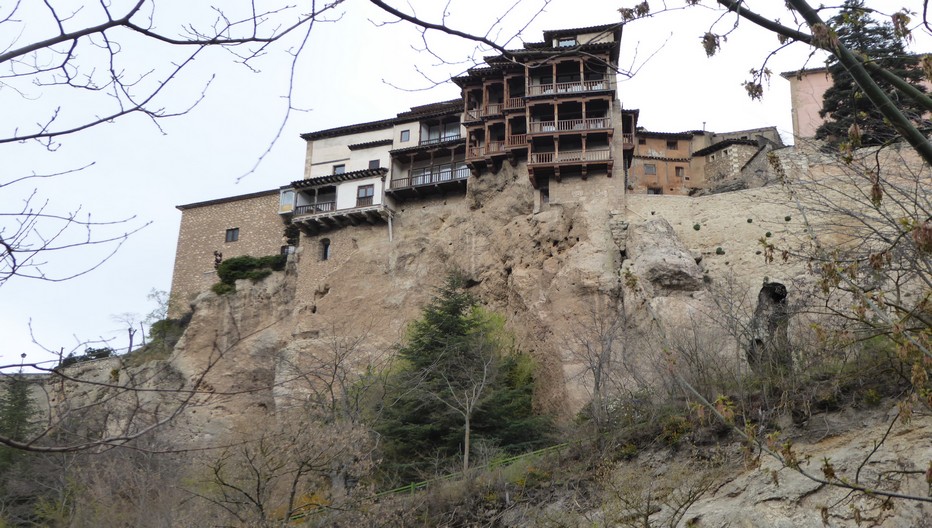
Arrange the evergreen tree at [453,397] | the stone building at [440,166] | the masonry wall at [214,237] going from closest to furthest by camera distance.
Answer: the evergreen tree at [453,397] < the stone building at [440,166] < the masonry wall at [214,237]

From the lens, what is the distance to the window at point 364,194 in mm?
38125

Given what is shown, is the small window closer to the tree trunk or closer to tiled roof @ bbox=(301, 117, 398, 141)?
tiled roof @ bbox=(301, 117, 398, 141)

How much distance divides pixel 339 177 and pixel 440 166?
4943mm

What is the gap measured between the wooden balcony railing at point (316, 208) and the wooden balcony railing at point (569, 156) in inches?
410

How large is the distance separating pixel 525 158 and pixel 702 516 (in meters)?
23.2

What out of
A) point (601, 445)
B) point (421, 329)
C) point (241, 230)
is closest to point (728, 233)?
point (421, 329)

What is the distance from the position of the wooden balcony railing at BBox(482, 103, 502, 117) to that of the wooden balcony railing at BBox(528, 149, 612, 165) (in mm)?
3453

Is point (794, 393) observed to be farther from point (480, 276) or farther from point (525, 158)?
point (525, 158)

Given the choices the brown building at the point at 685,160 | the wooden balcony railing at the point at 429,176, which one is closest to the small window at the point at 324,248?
the wooden balcony railing at the point at 429,176

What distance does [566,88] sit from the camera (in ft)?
115

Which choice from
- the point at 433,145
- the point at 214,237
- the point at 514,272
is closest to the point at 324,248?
the point at 433,145

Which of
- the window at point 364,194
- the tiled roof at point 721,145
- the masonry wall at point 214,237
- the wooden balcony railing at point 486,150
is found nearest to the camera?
the wooden balcony railing at point 486,150

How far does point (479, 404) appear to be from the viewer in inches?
922

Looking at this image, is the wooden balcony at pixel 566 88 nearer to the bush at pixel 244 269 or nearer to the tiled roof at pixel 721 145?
the tiled roof at pixel 721 145
